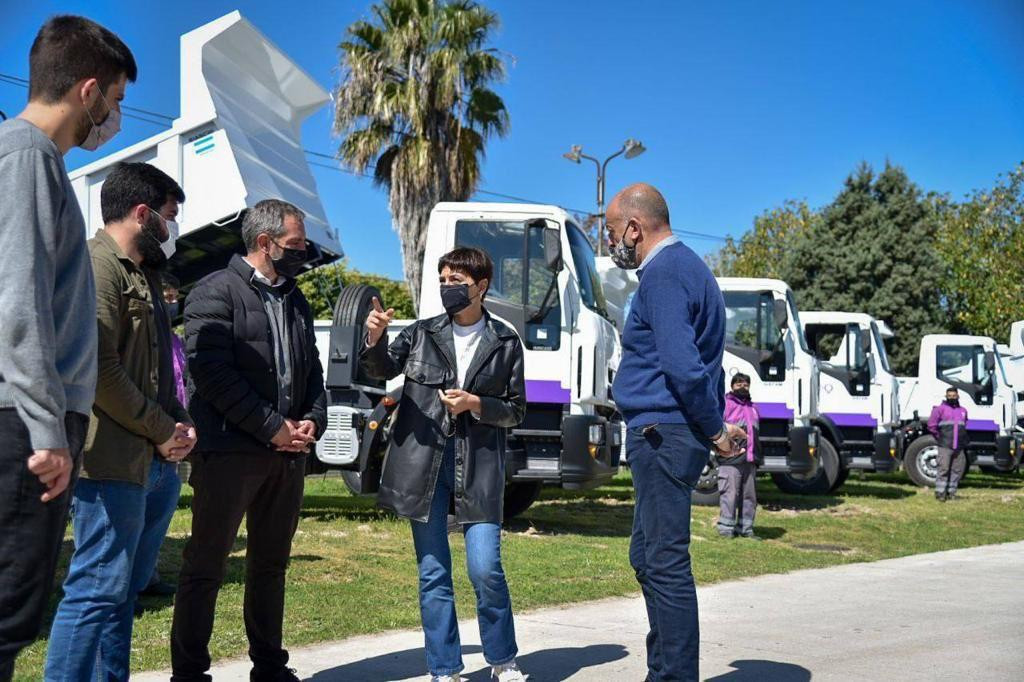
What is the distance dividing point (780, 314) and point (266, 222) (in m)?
12.2

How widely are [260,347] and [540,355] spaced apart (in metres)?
6.37

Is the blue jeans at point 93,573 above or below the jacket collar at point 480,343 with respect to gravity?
below

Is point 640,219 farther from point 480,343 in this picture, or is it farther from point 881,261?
point 881,261

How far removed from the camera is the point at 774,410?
1561 cm

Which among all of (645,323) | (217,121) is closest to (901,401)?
(217,121)

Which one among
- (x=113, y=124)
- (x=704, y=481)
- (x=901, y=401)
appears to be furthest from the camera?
(x=901, y=401)

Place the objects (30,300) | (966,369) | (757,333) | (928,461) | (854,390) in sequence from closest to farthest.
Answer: (30,300) < (757,333) < (854,390) < (928,461) < (966,369)

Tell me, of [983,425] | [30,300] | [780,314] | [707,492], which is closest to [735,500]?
[707,492]

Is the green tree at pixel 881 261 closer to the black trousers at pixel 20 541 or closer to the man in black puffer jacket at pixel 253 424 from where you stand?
the man in black puffer jacket at pixel 253 424

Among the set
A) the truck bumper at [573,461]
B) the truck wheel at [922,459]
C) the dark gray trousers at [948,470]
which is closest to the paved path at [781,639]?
the truck bumper at [573,461]

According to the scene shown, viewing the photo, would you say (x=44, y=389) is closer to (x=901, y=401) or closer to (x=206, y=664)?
(x=206, y=664)

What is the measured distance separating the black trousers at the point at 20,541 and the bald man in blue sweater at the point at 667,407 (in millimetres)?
2302

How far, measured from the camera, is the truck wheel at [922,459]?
21.2 meters

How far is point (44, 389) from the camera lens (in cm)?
257
